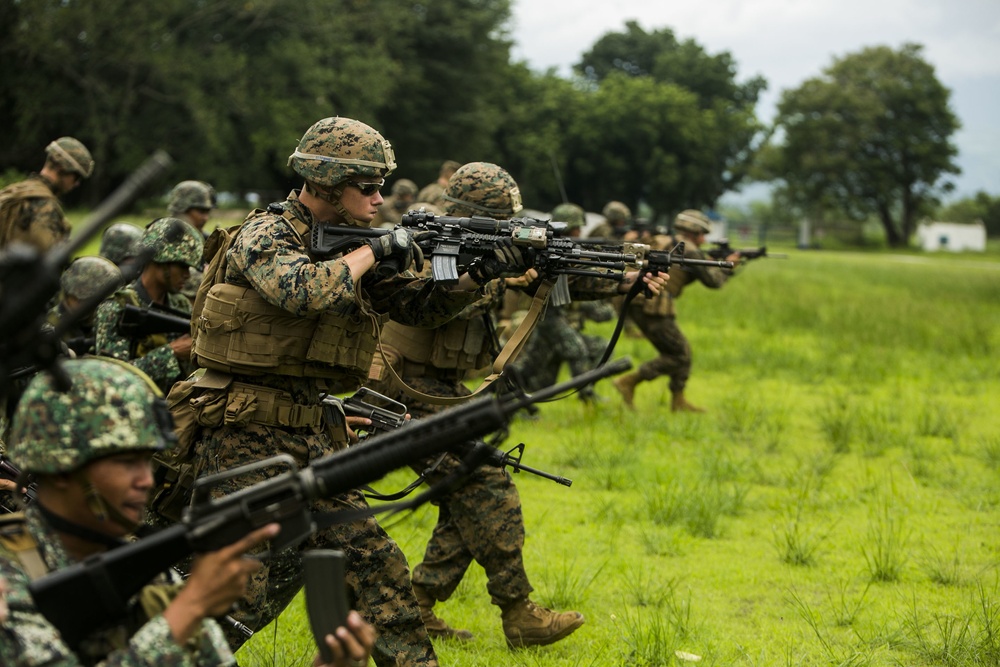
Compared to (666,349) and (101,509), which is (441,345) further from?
(666,349)

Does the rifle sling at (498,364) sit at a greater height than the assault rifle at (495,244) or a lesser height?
lesser

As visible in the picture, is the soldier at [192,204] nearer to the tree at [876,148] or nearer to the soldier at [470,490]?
the soldier at [470,490]

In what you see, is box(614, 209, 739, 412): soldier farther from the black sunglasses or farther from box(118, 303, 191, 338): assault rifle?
the black sunglasses

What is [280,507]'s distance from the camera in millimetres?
2812

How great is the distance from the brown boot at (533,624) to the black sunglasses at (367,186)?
2.11 metres

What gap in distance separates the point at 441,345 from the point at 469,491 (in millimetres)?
756

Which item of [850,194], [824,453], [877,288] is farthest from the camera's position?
[850,194]

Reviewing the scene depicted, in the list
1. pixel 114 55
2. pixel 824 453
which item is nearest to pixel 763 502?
pixel 824 453

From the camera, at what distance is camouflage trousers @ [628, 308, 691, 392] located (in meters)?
11.3

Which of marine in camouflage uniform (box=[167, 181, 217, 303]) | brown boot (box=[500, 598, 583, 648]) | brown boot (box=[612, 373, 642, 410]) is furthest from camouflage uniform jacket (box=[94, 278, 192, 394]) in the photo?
brown boot (box=[612, 373, 642, 410])

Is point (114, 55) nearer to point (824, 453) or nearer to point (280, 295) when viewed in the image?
point (824, 453)

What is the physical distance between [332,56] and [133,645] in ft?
124

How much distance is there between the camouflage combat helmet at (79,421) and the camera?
8.83 ft

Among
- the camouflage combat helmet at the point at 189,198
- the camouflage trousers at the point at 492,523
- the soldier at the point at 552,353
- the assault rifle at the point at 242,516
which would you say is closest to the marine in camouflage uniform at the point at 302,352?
the camouflage trousers at the point at 492,523
